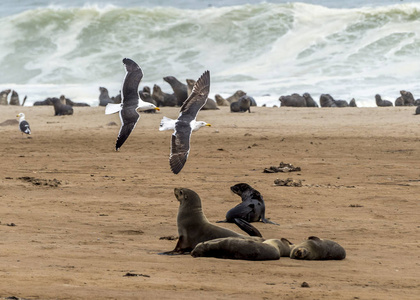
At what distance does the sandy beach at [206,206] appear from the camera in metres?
5.13

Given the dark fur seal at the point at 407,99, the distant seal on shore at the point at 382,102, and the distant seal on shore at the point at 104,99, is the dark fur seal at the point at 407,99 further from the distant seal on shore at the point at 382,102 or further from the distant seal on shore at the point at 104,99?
the distant seal on shore at the point at 104,99

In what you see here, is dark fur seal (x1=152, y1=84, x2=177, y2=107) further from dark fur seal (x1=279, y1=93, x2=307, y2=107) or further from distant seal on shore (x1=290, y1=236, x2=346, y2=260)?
distant seal on shore (x1=290, y1=236, x2=346, y2=260)

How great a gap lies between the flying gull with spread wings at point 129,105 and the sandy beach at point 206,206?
2.86 feet

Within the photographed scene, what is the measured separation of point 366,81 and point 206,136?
17820 millimetres

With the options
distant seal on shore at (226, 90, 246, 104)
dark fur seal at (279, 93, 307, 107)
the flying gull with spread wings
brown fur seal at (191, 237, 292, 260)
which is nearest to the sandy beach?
brown fur seal at (191, 237, 292, 260)

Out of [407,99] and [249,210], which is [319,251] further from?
[407,99]

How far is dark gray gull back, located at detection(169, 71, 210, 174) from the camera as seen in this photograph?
9188 mm

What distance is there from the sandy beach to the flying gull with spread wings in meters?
0.87

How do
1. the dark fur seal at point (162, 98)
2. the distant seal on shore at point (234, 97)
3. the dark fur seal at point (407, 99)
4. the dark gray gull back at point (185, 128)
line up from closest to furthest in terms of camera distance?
the dark gray gull back at point (185, 128) < the dark fur seal at point (162, 98) < the dark fur seal at point (407, 99) < the distant seal on shore at point (234, 97)

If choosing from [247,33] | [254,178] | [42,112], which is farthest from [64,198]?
[247,33]

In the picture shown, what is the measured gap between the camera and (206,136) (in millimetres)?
17031

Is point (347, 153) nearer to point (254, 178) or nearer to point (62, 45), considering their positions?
point (254, 178)

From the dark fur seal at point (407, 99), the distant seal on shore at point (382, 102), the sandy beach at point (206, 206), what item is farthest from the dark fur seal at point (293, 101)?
the sandy beach at point (206, 206)

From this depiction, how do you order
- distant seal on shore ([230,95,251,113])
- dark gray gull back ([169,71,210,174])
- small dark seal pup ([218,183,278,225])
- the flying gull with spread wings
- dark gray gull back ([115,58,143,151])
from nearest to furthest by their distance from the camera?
1. small dark seal pup ([218,183,278,225])
2. the flying gull with spread wings
3. dark gray gull back ([115,58,143,151])
4. dark gray gull back ([169,71,210,174])
5. distant seal on shore ([230,95,251,113])
